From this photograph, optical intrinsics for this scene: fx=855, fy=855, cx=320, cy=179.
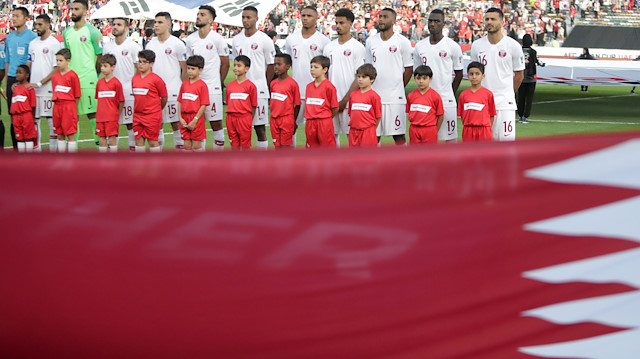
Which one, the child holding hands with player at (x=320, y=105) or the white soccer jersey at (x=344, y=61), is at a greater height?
the white soccer jersey at (x=344, y=61)

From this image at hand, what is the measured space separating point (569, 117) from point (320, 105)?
8.30 meters

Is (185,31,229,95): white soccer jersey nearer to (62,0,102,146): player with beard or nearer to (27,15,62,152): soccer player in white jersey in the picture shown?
(62,0,102,146): player with beard

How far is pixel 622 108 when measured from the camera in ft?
58.2

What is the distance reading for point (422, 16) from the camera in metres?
41.7

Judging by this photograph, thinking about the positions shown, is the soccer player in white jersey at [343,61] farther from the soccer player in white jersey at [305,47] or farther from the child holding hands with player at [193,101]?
the child holding hands with player at [193,101]

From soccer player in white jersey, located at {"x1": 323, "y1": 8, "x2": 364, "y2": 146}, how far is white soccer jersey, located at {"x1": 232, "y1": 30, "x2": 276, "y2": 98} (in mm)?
1139

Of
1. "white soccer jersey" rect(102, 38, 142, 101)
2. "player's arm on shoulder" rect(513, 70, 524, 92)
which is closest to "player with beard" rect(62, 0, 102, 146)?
"white soccer jersey" rect(102, 38, 142, 101)

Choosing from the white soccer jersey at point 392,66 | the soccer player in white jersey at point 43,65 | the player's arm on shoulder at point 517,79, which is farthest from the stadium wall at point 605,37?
the soccer player in white jersey at point 43,65

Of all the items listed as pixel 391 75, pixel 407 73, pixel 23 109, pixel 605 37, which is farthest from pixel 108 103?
pixel 605 37

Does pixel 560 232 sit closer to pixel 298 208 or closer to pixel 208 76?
pixel 298 208

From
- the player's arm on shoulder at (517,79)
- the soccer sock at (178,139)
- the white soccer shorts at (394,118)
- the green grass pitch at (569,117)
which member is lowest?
the green grass pitch at (569,117)

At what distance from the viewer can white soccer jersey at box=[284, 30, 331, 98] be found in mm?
10023

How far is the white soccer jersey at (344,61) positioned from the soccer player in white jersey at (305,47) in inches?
→ 14.0

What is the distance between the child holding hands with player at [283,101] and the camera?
944cm
